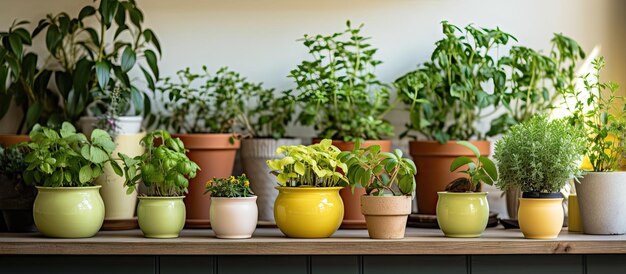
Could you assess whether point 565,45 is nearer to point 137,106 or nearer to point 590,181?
point 590,181

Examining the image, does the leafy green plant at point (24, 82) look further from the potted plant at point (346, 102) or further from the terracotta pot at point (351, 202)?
the terracotta pot at point (351, 202)

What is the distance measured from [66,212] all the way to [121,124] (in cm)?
45

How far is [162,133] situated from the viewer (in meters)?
2.33

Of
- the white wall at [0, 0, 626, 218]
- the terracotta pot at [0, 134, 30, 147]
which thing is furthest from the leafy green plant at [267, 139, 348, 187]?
the terracotta pot at [0, 134, 30, 147]

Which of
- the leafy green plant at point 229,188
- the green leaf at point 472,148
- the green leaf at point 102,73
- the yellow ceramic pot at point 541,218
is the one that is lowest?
the yellow ceramic pot at point 541,218

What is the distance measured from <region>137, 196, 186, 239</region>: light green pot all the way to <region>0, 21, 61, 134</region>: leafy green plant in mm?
622

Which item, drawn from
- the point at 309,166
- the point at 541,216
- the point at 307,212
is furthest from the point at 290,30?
the point at 541,216

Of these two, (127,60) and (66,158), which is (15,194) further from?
(127,60)

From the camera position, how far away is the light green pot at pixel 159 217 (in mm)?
2186

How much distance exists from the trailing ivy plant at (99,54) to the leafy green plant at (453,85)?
0.86 meters

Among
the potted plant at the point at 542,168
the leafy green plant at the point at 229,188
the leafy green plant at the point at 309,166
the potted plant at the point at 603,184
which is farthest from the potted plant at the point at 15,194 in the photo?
the potted plant at the point at 603,184

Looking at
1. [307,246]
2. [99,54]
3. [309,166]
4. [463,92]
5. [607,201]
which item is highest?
[99,54]

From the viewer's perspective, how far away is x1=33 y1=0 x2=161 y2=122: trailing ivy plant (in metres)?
2.53

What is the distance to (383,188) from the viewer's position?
2201mm
